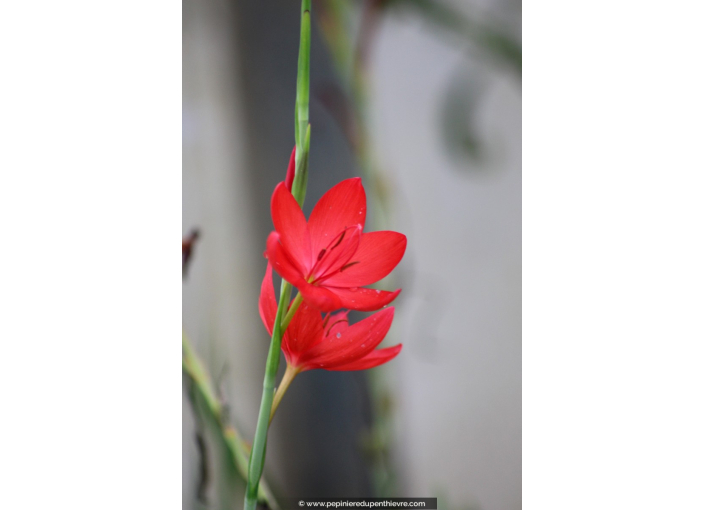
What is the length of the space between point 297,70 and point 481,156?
0.32 metres

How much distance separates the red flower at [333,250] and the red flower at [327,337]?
5 cm

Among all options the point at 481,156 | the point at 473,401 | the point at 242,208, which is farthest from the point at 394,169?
the point at 473,401

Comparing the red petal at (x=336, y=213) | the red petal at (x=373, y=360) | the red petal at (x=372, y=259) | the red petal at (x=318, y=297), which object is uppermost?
the red petal at (x=336, y=213)

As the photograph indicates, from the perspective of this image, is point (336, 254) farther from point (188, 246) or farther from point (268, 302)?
point (188, 246)

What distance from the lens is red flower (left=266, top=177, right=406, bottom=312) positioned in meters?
0.67

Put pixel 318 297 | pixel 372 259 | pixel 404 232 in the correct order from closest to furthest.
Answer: pixel 318 297, pixel 372 259, pixel 404 232

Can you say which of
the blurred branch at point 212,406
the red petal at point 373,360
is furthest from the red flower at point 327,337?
the blurred branch at point 212,406

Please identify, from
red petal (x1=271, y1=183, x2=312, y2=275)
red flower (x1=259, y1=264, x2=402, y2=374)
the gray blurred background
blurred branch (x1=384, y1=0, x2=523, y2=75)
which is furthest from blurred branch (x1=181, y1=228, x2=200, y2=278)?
blurred branch (x1=384, y1=0, x2=523, y2=75)

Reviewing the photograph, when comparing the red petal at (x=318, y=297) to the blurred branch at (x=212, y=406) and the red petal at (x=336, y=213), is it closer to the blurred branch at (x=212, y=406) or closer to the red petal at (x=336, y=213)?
the red petal at (x=336, y=213)

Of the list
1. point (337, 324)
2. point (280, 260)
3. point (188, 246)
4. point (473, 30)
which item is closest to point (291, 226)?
point (280, 260)

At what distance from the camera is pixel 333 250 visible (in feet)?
2.36

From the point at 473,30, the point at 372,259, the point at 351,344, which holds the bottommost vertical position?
the point at 351,344

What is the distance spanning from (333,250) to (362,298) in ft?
0.23

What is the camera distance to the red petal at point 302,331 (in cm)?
73
